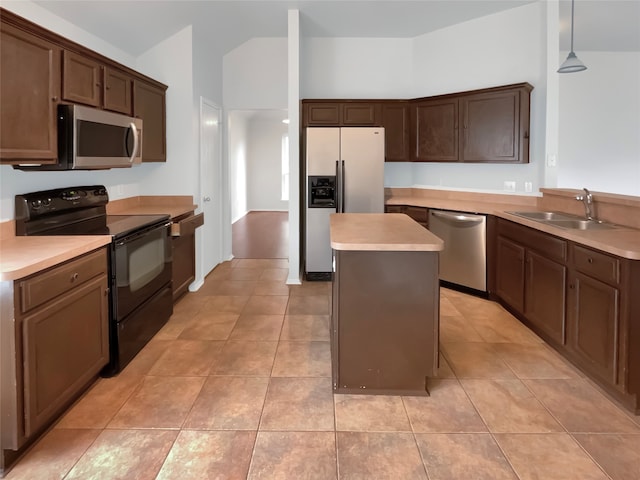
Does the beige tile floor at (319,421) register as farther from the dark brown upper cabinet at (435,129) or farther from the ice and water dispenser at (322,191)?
the dark brown upper cabinet at (435,129)

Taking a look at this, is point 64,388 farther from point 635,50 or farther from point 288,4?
point 635,50

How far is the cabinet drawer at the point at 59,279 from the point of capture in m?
1.94

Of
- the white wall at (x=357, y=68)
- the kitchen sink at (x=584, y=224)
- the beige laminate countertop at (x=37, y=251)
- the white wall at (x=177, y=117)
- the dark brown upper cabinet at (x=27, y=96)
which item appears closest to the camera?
the beige laminate countertop at (x=37, y=251)

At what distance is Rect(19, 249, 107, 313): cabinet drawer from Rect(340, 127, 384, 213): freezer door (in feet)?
9.72

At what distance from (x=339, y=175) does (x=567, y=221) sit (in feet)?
7.58

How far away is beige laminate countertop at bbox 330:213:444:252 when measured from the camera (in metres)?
2.48

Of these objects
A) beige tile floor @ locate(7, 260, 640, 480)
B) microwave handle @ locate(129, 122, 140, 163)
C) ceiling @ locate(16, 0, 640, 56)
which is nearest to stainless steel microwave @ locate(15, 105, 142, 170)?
microwave handle @ locate(129, 122, 140, 163)

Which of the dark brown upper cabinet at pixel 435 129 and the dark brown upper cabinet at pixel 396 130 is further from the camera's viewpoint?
the dark brown upper cabinet at pixel 396 130

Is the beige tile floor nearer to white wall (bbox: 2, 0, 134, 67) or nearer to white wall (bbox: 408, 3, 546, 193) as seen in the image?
white wall (bbox: 408, 3, 546, 193)

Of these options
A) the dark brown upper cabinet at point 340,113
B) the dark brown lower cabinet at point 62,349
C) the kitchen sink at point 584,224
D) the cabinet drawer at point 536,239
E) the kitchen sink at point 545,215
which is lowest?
the dark brown lower cabinet at point 62,349

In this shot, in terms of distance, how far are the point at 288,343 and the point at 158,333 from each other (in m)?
1.01

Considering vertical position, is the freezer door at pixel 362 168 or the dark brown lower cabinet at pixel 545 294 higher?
the freezer door at pixel 362 168

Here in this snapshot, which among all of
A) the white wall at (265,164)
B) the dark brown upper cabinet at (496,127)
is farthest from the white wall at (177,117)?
the white wall at (265,164)

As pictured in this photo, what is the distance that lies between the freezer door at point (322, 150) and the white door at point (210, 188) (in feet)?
3.70
